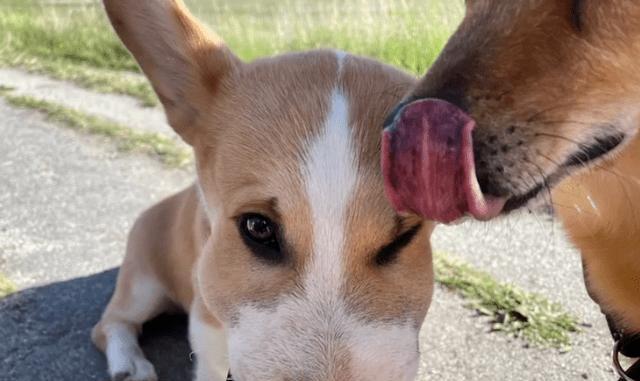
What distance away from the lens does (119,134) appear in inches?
173

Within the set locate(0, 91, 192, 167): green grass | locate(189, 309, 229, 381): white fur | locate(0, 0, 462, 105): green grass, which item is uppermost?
locate(189, 309, 229, 381): white fur

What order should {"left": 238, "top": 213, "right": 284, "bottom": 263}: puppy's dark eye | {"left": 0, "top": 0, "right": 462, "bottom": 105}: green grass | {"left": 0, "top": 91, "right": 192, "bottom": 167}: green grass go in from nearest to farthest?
{"left": 238, "top": 213, "right": 284, "bottom": 263}: puppy's dark eye < {"left": 0, "top": 91, "right": 192, "bottom": 167}: green grass < {"left": 0, "top": 0, "right": 462, "bottom": 105}: green grass

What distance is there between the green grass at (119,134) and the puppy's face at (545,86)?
2.42 metres

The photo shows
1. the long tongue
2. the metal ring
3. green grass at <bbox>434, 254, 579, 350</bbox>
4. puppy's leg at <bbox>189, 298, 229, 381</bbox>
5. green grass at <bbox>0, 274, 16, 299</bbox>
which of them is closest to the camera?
the long tongue

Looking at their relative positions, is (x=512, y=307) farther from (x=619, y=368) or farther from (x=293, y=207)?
(x=293, y=207)

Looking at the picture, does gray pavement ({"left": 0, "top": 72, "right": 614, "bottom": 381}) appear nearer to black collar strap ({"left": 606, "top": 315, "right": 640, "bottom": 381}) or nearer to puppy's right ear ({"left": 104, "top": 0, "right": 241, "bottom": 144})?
black collar strap ({"left": 606, "top": 315, "right": 640, "bottom": 381})

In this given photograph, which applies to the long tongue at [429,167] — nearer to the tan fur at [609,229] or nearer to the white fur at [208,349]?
the tan fur at [609,229]

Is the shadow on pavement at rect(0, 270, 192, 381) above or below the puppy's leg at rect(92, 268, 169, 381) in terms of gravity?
below

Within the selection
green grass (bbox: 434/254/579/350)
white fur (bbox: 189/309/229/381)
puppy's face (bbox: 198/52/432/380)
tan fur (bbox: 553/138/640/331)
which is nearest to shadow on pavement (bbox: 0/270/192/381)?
white fur (bbox: 189/309/229/381)

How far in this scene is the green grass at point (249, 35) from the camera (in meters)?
5.43

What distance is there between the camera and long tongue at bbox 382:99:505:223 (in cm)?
158

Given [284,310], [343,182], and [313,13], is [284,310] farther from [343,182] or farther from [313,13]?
[313,13]

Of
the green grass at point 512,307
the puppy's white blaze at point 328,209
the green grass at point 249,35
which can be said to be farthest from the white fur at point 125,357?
the green grass at point 249,35

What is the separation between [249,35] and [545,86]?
5.02 metres
